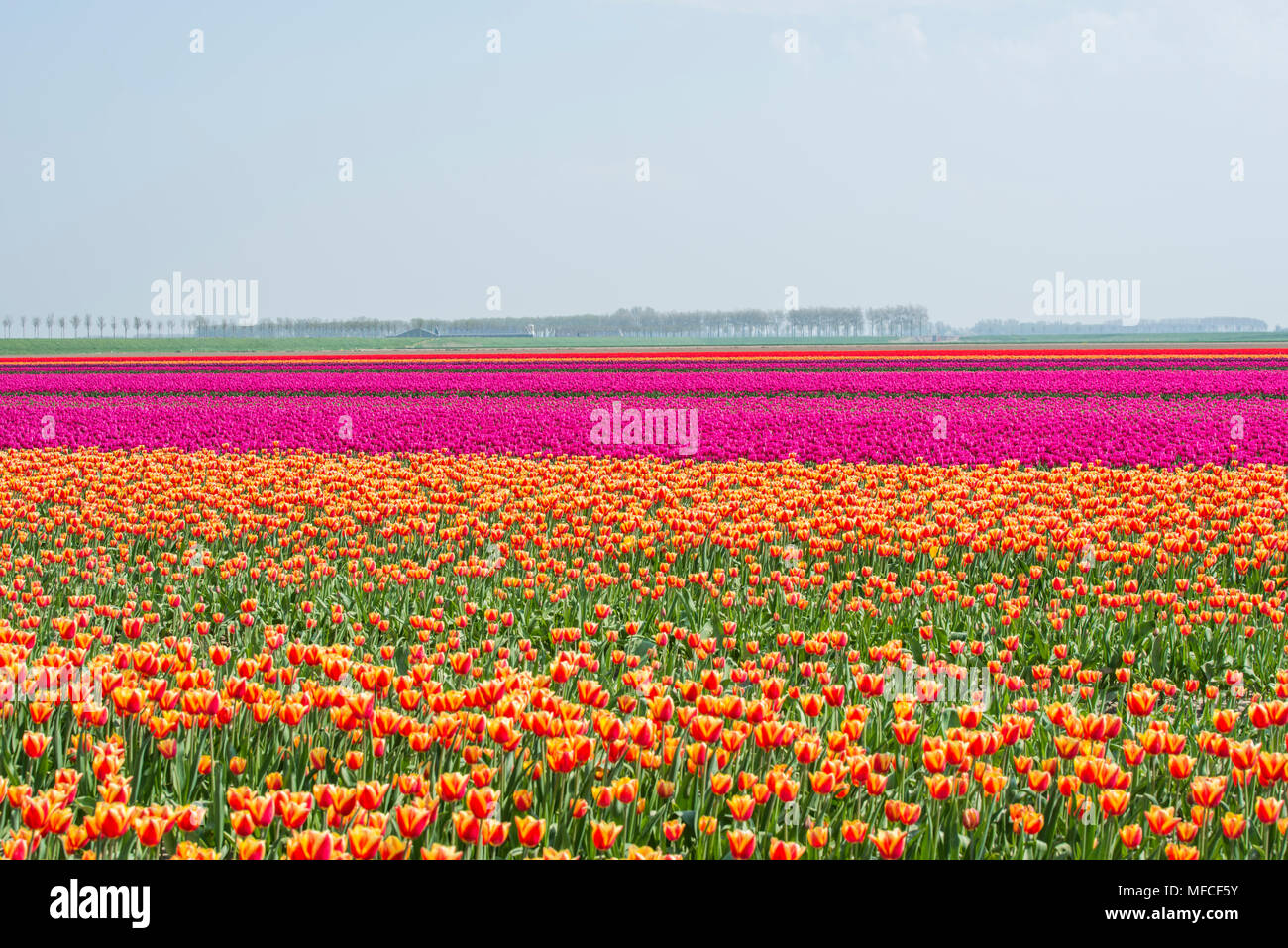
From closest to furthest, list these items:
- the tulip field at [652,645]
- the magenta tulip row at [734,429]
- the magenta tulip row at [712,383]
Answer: the tulip field at [652,645]
the magenta tulip row at [734,429]
the magenta tulip row at [712,383]

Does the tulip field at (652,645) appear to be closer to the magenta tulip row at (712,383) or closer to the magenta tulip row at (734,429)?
the magenta tulip row at (734,429)

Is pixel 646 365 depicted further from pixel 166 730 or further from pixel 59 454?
pixel 166 730

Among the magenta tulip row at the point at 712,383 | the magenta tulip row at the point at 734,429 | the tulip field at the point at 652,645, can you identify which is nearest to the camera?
the tulip field at the point at 652,645

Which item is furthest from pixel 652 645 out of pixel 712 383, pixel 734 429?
pixel 712 383

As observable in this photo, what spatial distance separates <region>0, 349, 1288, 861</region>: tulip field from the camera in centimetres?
338

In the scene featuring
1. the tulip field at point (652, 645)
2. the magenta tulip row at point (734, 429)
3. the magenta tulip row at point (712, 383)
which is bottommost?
the tulip field at point (652, 645)

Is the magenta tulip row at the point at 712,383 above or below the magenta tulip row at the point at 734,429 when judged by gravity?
above

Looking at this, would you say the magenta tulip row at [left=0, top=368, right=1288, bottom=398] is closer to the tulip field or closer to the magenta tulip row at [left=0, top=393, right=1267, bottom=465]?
the magenta tulip row at [left=0, top=393, right=1267, bottom=465]

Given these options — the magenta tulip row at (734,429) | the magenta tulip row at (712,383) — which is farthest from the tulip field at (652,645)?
the magenta tulip row at (712,383)

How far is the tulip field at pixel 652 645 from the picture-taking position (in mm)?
3379

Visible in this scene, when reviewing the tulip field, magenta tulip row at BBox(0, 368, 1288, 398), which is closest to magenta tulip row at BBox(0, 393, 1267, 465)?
the tulip field

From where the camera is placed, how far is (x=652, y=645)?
6117 mm

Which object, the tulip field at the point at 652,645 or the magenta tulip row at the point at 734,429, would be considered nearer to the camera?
the tulip field at the point at 652,645
